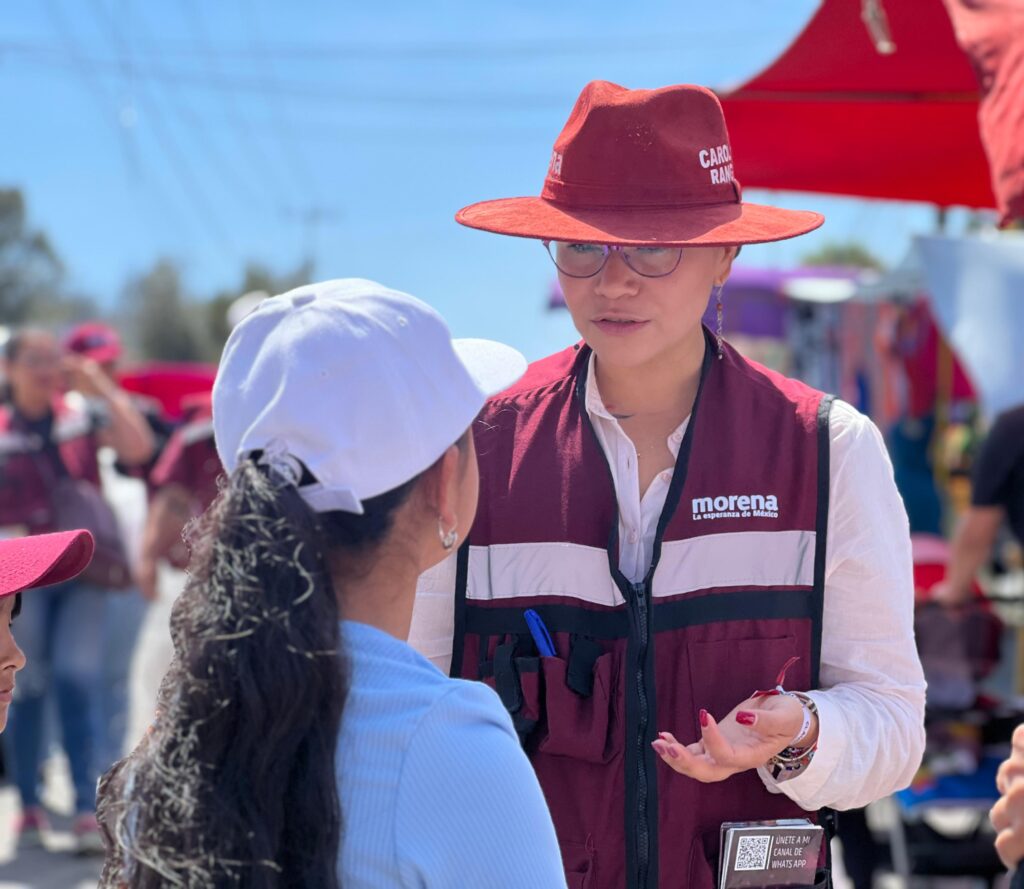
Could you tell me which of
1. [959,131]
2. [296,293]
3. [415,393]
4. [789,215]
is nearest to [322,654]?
[415,393]

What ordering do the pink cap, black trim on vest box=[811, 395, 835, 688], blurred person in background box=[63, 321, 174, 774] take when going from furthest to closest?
the pink cap → blurred person in background box=[63, 321, 174, 774] → black trim on vest box=[811, 395, 835, 688]

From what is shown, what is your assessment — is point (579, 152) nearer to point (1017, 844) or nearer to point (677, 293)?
point (677, 293)

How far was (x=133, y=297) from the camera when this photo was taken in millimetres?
44375

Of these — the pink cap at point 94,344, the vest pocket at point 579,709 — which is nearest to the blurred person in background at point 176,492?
the pink cap at point 94,344

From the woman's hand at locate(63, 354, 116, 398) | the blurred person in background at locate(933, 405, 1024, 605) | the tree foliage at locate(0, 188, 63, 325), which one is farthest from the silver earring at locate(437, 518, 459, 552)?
the tree foliage at locate(0, 188, 63, 325)

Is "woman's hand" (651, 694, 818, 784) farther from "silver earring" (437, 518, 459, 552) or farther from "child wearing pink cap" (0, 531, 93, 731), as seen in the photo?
"child wearing pink cap" (0, 531, 93, 731)

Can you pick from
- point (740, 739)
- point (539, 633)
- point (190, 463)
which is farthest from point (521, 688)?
point (190, 463)

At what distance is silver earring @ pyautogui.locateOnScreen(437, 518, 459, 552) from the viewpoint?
4.75 ft

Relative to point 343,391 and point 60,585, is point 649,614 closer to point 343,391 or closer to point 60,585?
point 343,391

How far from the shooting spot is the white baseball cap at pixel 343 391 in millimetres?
1303

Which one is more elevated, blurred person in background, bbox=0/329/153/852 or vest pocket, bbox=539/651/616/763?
vest pocket, bbox=539/651/616/763

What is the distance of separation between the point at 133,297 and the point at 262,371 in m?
45.0

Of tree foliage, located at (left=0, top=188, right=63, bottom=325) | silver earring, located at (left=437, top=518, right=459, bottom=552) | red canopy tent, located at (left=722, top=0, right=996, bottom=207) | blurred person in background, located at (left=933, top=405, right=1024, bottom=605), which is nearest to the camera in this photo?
silver earring, located at (left=437, top=518, right=459, bottom=552)

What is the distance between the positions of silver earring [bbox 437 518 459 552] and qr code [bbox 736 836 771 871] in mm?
761
